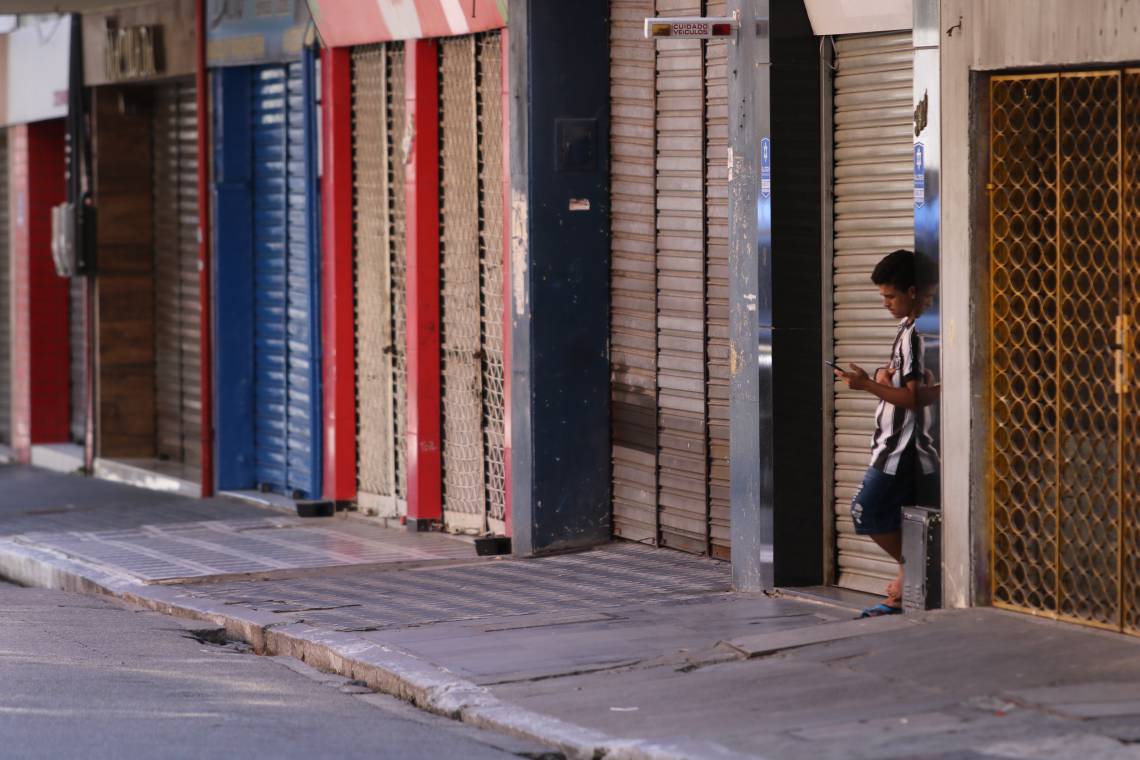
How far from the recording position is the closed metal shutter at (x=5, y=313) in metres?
20.7

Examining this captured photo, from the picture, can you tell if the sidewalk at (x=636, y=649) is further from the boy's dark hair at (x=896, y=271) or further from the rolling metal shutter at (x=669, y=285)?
the boy's dark hair at (x=896, y=271)

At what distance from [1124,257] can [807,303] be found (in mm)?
2019

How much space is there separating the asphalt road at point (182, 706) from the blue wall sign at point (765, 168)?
3023 mm

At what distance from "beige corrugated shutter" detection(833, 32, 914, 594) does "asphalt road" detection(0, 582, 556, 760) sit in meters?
2.63

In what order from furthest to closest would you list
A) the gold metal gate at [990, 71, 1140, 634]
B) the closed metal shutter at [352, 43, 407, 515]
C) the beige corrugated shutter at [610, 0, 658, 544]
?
the closed metal shutter at [352, 43, 407, 515], the beige corrugated shutter at [610, 0, 658, 544], the gold metal gate at [990, 71, 1140, 634]

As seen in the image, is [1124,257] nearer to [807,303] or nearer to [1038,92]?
[1038,92]

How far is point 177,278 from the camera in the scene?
17188 millimetres

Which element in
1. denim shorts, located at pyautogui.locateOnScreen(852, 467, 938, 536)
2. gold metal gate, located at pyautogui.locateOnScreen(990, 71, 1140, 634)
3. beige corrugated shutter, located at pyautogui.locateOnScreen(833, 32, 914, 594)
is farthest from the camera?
beige corrugated shutter, located at pyautogui.locateOnScreen(833, 32, 914, 594)

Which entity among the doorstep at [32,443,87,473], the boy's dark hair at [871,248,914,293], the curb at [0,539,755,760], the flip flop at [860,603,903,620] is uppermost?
the boy's dark hair at [871,248,914,293]

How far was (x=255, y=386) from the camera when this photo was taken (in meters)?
15.6

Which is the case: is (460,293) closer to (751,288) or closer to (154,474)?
(751,288)

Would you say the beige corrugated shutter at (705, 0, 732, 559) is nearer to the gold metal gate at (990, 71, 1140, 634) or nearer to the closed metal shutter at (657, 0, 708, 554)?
the closed metal shutter at (657, 0, 708, 554)

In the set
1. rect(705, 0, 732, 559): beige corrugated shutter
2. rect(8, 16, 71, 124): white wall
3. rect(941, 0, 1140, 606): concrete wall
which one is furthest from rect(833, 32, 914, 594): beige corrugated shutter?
rect(8, 16, 71, 124): white wall

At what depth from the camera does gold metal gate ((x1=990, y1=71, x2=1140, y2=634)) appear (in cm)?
814
